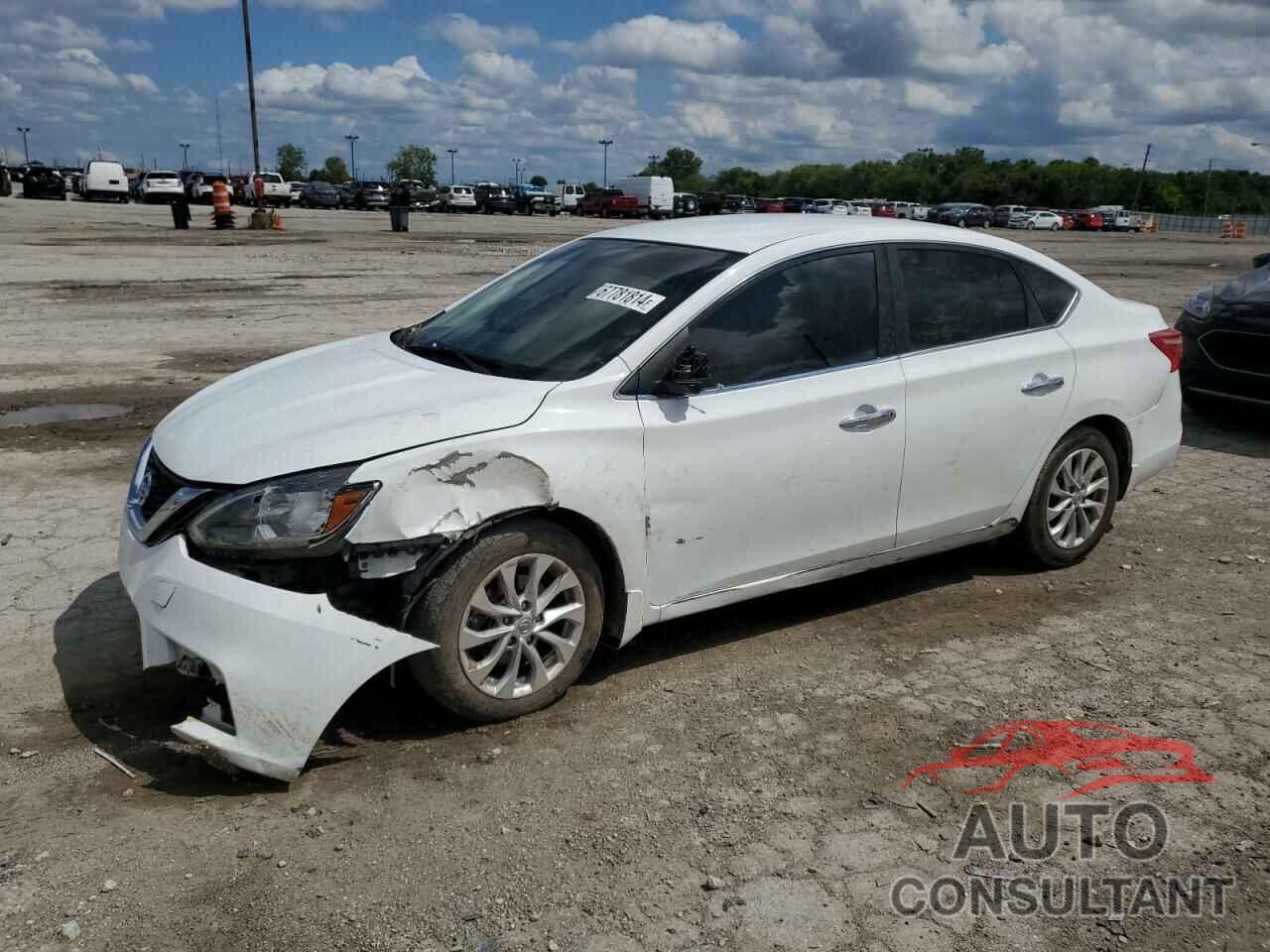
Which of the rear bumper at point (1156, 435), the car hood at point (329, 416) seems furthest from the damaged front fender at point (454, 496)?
the rear bumper at point (1156, 435)

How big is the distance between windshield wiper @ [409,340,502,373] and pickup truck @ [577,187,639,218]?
57.6 meters

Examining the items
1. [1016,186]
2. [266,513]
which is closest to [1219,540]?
[266,513]

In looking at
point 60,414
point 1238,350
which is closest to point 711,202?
point 1238,350

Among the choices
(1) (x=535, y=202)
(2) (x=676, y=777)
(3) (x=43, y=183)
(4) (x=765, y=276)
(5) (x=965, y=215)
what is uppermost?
(4) (x=765, y=276)

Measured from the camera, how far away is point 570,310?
4.50m

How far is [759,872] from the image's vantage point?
3.16 meters

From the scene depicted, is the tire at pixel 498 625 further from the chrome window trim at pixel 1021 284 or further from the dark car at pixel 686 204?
the dark car at pixel 686 204

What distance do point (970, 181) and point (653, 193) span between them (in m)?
78.6

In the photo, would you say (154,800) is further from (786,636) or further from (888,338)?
(888,338)

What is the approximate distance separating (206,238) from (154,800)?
26.8 metres

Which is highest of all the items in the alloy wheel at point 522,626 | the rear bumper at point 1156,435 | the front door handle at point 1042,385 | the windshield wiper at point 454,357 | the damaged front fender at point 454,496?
the windshield wiper at point 454,357

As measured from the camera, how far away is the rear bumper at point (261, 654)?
3338 millimetres

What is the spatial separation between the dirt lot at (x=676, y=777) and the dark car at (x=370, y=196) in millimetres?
59504

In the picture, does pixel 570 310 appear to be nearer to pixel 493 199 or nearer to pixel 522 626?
pixel 522 626
